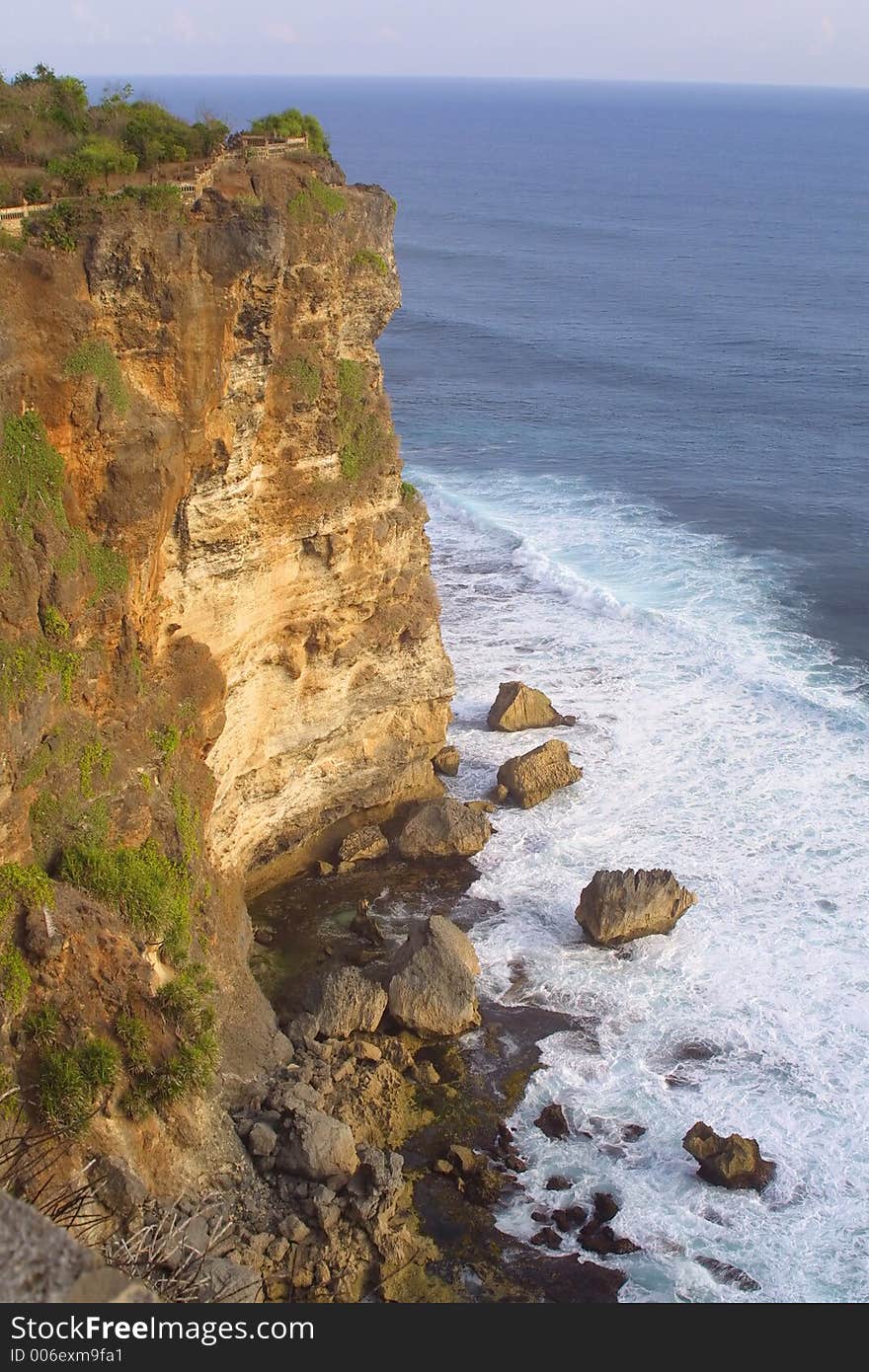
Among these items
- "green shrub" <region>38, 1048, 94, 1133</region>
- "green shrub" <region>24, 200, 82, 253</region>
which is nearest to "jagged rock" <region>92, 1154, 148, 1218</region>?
"green shrub" <region>38, 1048, 94, 1133</region>

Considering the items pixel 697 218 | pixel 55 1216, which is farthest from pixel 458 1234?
pixel 697 218

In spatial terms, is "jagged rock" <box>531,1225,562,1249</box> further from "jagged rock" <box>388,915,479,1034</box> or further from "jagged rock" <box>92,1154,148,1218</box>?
"jagged rock" <box>92,1154,148,1218</box>

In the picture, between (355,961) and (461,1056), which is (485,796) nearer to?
(355,961)

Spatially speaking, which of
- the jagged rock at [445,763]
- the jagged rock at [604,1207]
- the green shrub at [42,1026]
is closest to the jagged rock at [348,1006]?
the jagged rock at [604,1207]

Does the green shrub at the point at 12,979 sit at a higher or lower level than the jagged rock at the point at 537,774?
higher

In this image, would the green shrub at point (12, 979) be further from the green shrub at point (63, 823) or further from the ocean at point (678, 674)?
the ocean at point (678, 674)

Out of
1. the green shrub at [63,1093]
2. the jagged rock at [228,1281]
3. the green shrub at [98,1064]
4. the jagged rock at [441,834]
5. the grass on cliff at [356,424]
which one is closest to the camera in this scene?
the jagged rock at [228,1281]

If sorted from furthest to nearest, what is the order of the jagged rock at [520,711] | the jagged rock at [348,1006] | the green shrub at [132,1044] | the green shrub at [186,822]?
the jagged rock at [520,711], the jagged rock at [348,1006], the green shrub at [186,822], the green shrub at [132,1044]

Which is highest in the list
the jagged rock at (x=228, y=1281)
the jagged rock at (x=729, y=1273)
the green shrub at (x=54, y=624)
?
the green shrub at (x=54, y=624)
